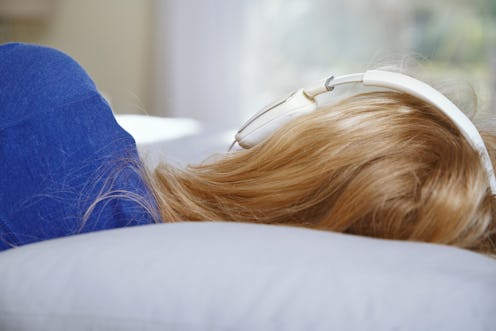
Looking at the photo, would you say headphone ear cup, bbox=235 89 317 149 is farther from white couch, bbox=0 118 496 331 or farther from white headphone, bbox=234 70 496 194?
white couch, bbox=0 118 496 331

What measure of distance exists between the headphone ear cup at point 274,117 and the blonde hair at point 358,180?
0.7 inches

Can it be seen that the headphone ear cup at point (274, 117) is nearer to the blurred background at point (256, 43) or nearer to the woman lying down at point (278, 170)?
the woman lying down at point (278, 170)

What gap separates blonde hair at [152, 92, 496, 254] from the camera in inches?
24.5

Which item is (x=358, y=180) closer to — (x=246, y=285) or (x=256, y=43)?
(x=246, y=285)

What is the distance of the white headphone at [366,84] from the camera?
0.67m

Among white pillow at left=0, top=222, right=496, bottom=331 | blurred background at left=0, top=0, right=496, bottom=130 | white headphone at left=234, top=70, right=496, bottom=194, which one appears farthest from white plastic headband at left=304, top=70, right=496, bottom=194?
blurred background at left=0, top=0, right=496, bottom=130

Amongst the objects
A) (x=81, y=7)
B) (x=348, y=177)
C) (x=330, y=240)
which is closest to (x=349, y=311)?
(x=330, y=240)

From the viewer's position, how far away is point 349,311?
497 millimetres

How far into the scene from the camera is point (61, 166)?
71cm

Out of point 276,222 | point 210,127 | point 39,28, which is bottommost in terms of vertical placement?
point 39,28

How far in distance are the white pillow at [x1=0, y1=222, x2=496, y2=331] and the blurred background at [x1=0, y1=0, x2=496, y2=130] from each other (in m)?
3.15

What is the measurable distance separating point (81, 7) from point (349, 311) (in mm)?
3982

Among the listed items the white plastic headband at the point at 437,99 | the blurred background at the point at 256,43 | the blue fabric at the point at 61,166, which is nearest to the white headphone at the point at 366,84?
the white plastic headband at the point at 437,99

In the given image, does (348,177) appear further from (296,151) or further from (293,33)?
(293,33)
